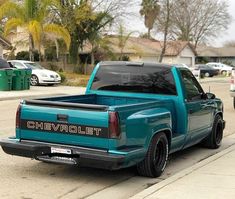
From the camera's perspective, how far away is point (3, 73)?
2364 centimetres

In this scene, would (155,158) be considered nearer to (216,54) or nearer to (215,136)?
(215,136)

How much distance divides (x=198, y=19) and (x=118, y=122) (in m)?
72.9

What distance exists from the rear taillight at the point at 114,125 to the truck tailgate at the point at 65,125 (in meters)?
0.06

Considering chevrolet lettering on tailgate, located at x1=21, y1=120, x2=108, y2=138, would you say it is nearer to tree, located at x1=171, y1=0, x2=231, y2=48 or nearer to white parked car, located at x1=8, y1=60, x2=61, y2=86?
white parked car, located at x1=8, y1=60, x2=61, y2=86

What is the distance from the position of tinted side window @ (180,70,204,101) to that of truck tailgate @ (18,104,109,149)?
2.35 m

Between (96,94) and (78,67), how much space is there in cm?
3420

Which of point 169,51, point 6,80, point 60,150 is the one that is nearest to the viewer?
point 60,150

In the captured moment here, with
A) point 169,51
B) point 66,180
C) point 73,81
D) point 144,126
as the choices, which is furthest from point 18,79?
point 169,51

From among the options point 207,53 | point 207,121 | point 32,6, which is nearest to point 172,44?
point 207,53

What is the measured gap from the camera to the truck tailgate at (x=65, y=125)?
642 centimetres

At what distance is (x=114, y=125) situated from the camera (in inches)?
248

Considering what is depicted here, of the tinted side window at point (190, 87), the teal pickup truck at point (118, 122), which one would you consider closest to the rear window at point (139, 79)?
the teal pickup truck at point (118, 122)

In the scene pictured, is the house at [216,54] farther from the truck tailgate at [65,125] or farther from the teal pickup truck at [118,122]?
the truck tailgate at [65,125]

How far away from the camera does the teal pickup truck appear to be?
21.0 feet
